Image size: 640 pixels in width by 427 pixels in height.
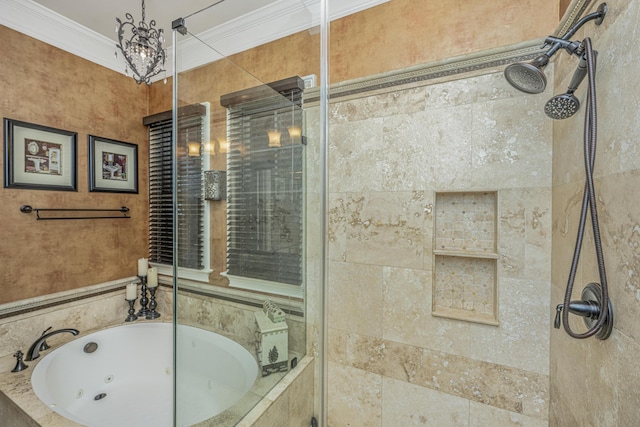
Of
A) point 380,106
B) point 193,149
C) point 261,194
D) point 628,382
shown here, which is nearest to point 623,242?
point 628,382

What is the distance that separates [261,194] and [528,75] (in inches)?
49.1

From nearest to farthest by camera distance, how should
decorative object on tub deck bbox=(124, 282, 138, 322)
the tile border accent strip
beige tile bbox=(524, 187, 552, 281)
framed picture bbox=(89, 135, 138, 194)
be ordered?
the tile border accent strip < beige tile bbox=(524, 187, 552, 281) < framed picture bbox=(89, 135, 138, 194) < decorative object on tub deck bbox=(124, 282, 138, 322)

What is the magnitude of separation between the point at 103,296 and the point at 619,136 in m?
3.06

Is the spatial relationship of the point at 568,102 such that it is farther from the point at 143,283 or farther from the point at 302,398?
the point at 143,283

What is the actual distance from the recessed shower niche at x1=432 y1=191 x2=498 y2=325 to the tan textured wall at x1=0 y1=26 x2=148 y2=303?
2492 millimetres

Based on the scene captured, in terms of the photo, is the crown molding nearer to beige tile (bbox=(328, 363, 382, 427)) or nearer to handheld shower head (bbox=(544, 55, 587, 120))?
handheld shower head (bbox=(544, 55, 587, 120))

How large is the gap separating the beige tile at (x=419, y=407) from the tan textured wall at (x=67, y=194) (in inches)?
91.4

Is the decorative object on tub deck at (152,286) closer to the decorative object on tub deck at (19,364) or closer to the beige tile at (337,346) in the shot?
the decorative object on tub deck at (19,364)

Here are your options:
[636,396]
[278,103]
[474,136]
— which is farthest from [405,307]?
[278,103]

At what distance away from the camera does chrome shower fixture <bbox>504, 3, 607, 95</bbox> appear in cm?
79

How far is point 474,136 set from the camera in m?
1.22

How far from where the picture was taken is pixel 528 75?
3.01 ft

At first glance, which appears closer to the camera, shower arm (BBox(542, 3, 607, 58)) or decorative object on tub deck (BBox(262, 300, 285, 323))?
shower arm (BBox(542, 3, 607, 58))

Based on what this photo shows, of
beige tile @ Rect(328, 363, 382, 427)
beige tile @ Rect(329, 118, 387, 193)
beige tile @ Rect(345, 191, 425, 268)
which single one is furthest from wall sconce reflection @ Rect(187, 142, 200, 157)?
beige tile @ Rect(328, 363, 382, 427)
